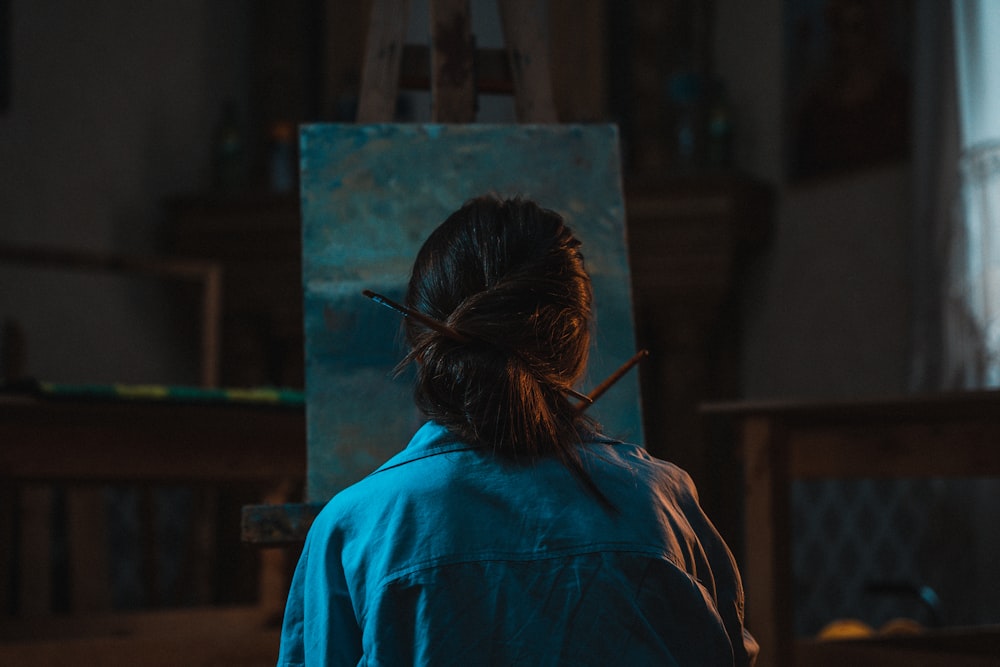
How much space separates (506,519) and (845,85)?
3175 millimetres

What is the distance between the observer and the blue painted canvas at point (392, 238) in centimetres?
149

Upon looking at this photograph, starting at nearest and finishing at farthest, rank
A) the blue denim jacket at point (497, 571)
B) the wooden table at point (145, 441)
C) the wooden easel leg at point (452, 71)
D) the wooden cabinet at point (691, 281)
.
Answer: the blue denim jacket at point (497, 571)
the wooden easel leg at point (452, 71)
the wooden table at point (145, 441)
the wooden cabinet at point (691, 281)

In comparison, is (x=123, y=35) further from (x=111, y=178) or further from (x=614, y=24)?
(x=614, y=24)

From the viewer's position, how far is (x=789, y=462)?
2047 mm

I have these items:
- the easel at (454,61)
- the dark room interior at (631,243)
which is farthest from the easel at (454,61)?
the dark room interior at (631,243)

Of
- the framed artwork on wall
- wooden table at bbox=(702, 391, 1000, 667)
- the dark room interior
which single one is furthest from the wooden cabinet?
wooden table at bbox=(702, 391, 1000, 667)

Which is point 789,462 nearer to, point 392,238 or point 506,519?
point 392,238

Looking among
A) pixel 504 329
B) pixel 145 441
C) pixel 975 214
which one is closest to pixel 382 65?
pixel 145 441

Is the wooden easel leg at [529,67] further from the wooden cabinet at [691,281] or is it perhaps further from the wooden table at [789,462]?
the wooden cabinet at [691,281]

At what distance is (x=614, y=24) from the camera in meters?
4.18

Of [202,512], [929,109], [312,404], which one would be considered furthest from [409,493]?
[929,109]

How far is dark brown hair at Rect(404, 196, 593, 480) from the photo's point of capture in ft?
3.02

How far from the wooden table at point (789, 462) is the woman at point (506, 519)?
1.02 m

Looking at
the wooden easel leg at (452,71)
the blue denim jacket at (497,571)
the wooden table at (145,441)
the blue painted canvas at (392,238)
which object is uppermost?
the wooden easel leg at (452,71)
